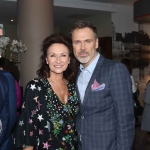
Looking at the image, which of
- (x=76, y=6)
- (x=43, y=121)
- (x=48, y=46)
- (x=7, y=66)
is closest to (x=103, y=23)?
(x=76, y=6)

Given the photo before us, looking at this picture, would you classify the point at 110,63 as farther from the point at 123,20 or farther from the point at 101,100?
the point at 123,20

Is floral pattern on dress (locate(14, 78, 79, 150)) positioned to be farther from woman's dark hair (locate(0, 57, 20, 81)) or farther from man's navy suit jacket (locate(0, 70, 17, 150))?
woman's dark hair (locate(0, 57, 20, 81))

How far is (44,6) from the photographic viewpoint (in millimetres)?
5199

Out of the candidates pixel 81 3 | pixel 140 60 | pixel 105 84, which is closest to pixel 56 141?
pixel 105 84

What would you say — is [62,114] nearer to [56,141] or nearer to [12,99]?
[56,141]

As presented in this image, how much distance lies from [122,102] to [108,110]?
12 cm

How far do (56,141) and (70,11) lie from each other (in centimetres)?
672

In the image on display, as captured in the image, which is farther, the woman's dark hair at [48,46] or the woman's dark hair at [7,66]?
the woman's dark hair at [7,66]

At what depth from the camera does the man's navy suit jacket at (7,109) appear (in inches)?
73.7

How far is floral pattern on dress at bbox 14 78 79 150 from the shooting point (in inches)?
75.9

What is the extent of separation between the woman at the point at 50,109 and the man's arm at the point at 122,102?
0.40 metres

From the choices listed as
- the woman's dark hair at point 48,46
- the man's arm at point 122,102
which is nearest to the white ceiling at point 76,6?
the woman's dark hair at point 48,46

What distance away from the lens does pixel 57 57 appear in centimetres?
204

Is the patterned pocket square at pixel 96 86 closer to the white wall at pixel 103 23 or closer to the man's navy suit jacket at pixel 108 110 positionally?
the man's navy suit jacket at pixel 108 110
